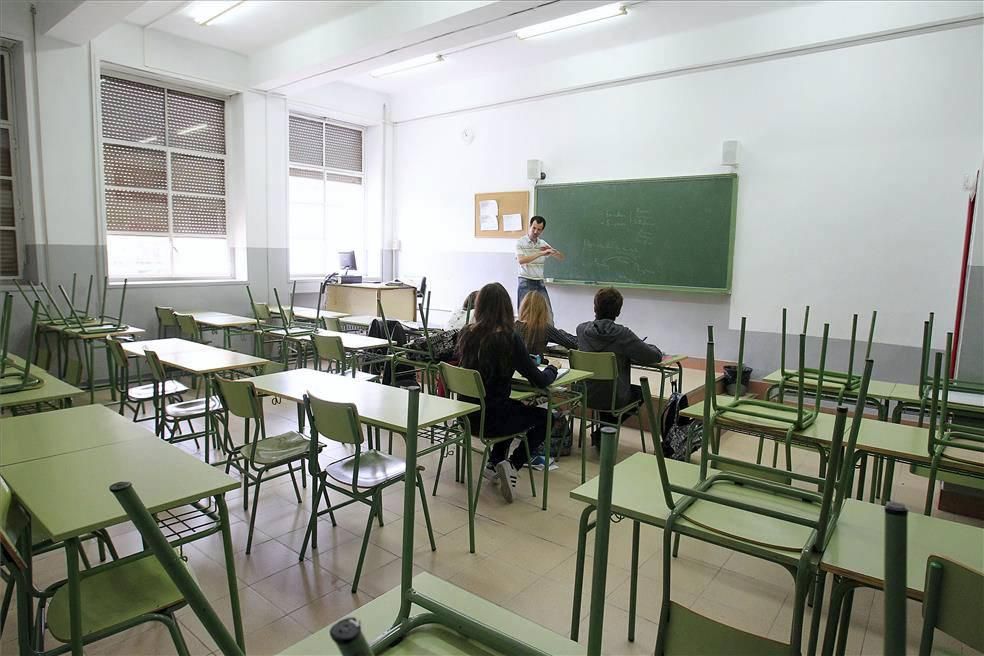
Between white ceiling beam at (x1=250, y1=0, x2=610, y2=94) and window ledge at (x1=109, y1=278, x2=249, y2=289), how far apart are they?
7.31 ft

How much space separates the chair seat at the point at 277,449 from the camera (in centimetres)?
265

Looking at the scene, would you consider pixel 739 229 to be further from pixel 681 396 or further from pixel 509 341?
pixel 509 341

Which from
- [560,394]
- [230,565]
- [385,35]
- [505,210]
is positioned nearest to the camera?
[230,565]

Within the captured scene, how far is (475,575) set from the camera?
2.42 meters

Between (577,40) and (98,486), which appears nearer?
(98,486)

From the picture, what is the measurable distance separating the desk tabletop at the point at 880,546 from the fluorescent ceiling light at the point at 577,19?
4542 mm

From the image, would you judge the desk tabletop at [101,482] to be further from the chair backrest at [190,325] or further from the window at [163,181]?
the window at [163,181]

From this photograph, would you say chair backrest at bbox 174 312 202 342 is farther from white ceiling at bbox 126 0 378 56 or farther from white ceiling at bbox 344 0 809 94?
white ceiling at bbox 344 0 809 94

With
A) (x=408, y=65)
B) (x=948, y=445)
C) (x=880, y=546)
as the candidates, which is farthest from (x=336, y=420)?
(x=408, y=65)

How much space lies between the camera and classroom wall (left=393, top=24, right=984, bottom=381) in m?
4.48

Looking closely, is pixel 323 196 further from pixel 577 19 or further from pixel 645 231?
pixel 645 231

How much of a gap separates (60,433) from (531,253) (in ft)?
14.7

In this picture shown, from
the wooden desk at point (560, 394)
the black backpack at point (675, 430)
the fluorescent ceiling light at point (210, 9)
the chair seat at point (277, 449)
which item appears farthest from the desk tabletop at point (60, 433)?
the fluorescent ceiling light at point (210, 9)

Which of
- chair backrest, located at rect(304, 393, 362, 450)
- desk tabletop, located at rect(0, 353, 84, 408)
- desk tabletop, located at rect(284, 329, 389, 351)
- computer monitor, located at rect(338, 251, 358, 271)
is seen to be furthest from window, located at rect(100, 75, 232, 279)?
chair backrest, located at rect(304, 393, 362, 450)
